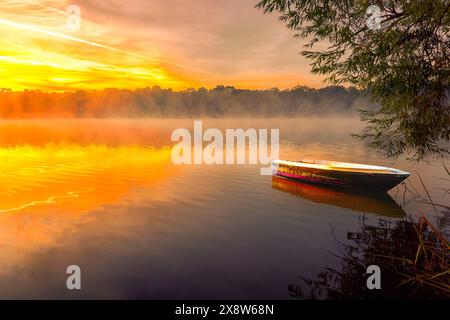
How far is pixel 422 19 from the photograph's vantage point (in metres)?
10.2

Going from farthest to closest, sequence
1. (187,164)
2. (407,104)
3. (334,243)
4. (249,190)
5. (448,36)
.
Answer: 1. (187,164)
2. (249,190)
3. (334,243)
4. (407,104)
5. (448,36)

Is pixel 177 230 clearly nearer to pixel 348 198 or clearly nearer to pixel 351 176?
pixel 348 198

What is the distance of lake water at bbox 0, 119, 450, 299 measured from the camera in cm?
1097

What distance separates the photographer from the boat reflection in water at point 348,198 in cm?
1944

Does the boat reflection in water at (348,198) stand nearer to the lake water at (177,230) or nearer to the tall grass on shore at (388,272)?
the lake water at (177,230)

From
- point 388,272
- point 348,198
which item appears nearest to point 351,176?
point 348,198

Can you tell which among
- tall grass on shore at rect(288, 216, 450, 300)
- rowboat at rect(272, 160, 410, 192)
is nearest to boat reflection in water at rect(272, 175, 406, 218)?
rowboat at rect(272, 160, 410, 192)

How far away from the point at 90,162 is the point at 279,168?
23.8 metres

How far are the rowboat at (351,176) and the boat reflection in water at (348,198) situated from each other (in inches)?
19.0

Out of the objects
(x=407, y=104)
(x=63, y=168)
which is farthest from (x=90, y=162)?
(x=407, y=104)

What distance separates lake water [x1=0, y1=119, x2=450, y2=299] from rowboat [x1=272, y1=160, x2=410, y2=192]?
2.65 ft

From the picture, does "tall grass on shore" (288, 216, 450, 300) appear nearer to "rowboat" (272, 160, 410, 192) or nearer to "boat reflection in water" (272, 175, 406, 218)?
"boat reflection in water" (272, 175, 406, 218)
